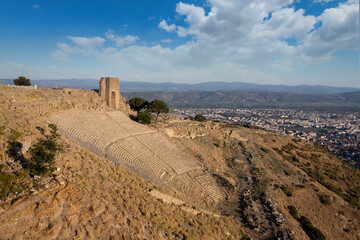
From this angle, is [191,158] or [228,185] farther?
[191,158]

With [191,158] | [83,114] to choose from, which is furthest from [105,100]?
[191,158]

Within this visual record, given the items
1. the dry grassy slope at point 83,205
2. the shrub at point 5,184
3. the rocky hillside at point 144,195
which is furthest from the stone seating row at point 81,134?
the shrub at point 5,184

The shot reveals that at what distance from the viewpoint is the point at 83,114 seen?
26.5 meters

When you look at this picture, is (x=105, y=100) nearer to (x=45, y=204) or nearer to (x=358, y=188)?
(x=45, y=204)

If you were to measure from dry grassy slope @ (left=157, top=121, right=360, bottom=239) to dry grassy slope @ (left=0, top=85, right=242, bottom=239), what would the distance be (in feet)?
19.2

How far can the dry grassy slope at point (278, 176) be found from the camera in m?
20.0

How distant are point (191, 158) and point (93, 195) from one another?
51.8ft

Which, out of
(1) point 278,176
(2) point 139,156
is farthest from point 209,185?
(1) point 278,176

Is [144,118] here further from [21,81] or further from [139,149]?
[21,81]

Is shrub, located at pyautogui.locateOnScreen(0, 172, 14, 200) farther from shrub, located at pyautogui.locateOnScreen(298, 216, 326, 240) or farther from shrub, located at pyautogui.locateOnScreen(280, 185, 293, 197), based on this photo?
shrub, located at pyautogui.locateOnScreen(280, 185, 293, 197)

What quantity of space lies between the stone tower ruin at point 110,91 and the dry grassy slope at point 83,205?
15.1m

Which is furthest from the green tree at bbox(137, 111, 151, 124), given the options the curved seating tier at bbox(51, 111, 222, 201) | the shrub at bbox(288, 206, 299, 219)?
the shrub at bbox(288, 206, 299, 219)

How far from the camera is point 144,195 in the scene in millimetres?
14648

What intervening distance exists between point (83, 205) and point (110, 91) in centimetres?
2589
